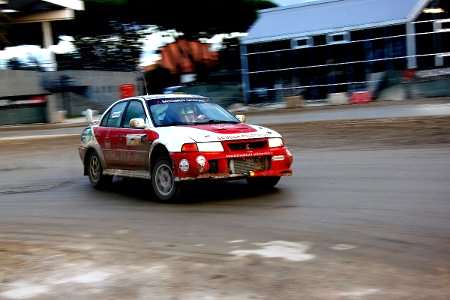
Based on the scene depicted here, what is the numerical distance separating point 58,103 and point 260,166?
104ft

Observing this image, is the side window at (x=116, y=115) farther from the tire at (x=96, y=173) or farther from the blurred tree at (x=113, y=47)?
the blurred tree at (x=113, y=47)

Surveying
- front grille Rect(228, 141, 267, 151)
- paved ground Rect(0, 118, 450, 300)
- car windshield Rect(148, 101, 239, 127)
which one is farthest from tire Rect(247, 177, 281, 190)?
car windshield Rect(148, 101, 239, 127)

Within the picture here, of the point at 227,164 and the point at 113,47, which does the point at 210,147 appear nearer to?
the point at 227,164

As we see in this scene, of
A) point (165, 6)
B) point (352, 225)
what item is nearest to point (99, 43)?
point (165, 6)

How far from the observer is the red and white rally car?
8.93m

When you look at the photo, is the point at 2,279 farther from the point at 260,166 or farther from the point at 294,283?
the point at 260,166

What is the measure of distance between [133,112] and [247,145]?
2184 millimetres

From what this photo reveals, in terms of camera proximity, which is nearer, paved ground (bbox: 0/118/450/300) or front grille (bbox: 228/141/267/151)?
paved ground (bbox: 0/118/450/300)

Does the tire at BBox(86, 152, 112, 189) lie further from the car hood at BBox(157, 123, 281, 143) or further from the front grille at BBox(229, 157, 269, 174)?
the front grille at BBox(229, 157, 269, 174)

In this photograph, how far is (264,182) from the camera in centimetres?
1007

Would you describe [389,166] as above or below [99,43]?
below

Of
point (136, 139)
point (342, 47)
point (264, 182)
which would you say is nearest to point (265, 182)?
point (264, 182)

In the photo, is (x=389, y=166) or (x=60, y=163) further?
(x=60, y=163)

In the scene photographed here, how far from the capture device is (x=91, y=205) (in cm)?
970
